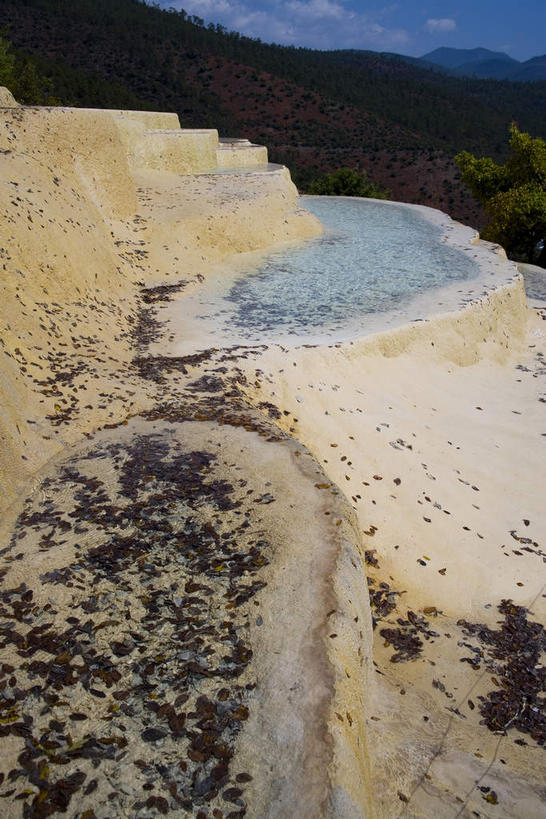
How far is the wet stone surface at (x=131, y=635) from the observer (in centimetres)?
303

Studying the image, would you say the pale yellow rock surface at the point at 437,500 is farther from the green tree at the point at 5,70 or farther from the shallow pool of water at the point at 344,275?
the green tree at the point at 5,70

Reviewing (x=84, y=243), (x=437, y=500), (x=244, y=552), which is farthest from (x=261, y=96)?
(x=244, y=552)

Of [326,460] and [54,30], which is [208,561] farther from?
[54,30]

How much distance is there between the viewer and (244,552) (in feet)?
15.1

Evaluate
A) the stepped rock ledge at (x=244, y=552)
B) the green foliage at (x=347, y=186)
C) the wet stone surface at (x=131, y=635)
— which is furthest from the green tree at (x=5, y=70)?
the wet stone surface at (x=131, y=635)

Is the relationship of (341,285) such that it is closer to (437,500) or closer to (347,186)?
(437,500)

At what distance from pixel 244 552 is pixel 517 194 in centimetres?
1973

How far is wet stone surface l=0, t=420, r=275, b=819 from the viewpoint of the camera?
3.03 m

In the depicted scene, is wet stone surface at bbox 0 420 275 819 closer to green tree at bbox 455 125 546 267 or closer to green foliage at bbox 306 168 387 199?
green tree at bbox 455 125 546 267

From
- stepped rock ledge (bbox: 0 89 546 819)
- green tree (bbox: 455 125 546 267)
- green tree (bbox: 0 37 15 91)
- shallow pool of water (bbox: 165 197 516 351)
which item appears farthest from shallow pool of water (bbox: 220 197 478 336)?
green tree (bbox: 0 37 15 91)

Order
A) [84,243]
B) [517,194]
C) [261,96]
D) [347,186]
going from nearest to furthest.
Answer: [84,243] < [517,194] < [347,186] < [261,96]

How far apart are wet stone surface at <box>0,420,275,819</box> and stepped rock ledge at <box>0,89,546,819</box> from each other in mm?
16

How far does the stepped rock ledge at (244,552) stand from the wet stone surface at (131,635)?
0.02 metres

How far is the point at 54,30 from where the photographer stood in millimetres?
45312
